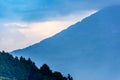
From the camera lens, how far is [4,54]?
4822 cm

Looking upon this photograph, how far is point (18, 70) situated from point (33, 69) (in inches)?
56.0

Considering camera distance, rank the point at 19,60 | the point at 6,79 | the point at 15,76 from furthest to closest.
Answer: the point at 19,60, the point at 15,76, the point at 6,79

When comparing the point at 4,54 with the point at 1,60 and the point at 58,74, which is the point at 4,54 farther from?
the point at 58,74

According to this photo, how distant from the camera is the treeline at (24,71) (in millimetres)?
41719

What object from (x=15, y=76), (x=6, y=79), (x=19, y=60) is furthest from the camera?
(x=19, y=60)

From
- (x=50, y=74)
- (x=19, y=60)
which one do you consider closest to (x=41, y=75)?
(x=50, y=74)

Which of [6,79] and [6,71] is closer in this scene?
[6,79]

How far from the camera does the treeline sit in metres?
41.7

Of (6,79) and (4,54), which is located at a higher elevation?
(4,54)

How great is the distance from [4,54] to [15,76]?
18.1 ft

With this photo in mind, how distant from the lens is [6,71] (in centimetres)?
4397

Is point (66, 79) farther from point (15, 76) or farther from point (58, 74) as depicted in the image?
point (15, 76)

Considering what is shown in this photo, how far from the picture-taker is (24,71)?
141ft

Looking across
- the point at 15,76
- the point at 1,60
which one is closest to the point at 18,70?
the point at 15,76
